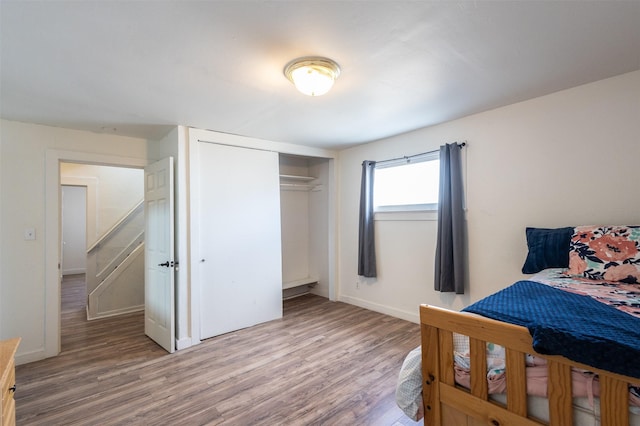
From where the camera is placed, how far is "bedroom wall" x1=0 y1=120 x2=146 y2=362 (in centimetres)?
272

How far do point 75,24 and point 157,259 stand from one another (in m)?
2.36

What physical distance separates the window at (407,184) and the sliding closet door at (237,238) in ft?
4.74

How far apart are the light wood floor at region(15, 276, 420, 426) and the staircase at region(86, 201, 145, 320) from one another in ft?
1.70

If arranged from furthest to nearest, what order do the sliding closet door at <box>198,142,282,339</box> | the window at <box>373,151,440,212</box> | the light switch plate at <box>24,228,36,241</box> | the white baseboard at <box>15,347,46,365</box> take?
the window at <box>373,151,440,212</box>, the sliding closet door at <box>198,142,282,339</box>, the light switch plate at <box>24,228,36,241</box>, the white baseboard at <box>15,347,46,365</box>

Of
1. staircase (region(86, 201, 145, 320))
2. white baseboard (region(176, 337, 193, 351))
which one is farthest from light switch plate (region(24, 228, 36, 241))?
white baseboard (region(176, 337, 193, 351))

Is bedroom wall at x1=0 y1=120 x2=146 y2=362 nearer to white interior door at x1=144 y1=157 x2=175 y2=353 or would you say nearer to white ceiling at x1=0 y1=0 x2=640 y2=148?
white ceiling at x1=0 y1=0 x2=640 y2=148

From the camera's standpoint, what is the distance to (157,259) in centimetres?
317

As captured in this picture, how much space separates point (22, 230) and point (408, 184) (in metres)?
4.21

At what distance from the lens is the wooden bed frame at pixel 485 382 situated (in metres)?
0.94

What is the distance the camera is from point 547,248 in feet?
7.41

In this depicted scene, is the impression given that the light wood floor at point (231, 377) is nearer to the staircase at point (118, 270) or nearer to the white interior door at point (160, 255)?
the white interior door at point (160, 255)

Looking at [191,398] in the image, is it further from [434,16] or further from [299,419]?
[434,16]

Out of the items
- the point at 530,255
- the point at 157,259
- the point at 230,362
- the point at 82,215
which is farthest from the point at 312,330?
the point at 82,215

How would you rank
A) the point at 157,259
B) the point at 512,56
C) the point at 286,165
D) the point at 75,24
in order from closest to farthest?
the point at 75,24 < the point at 512,56 < the point at 157,259 < the point at 286,165
